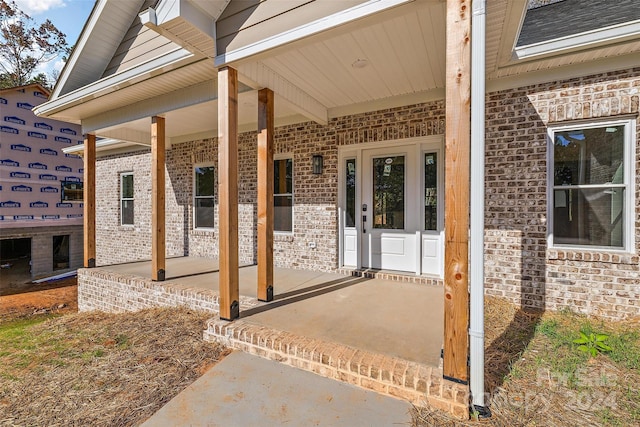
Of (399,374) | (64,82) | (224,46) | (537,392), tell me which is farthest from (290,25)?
(64,82)

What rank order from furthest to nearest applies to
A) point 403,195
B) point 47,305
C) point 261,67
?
point 47,305 → point 403,195 → point 261,67

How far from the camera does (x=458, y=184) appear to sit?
2.00 meters

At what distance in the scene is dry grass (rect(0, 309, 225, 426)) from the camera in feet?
6.98

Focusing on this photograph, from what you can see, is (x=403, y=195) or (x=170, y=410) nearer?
(x=170, y=410)

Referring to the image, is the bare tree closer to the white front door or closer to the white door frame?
the white door frame

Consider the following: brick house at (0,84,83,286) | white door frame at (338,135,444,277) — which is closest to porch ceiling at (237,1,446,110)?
white door frame at (338,135,444,277)

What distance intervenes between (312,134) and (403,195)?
1.95 m

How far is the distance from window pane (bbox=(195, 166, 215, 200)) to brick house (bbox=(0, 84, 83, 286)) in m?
8.08

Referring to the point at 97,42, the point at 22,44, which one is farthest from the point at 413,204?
the point at 22,44

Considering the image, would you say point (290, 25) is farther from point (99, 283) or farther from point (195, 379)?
point (99, 283)

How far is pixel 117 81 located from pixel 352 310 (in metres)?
4.62

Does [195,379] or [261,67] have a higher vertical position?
[261,67]

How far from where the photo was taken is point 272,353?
8.75ft

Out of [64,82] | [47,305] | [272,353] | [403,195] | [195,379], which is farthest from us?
[47,305]
